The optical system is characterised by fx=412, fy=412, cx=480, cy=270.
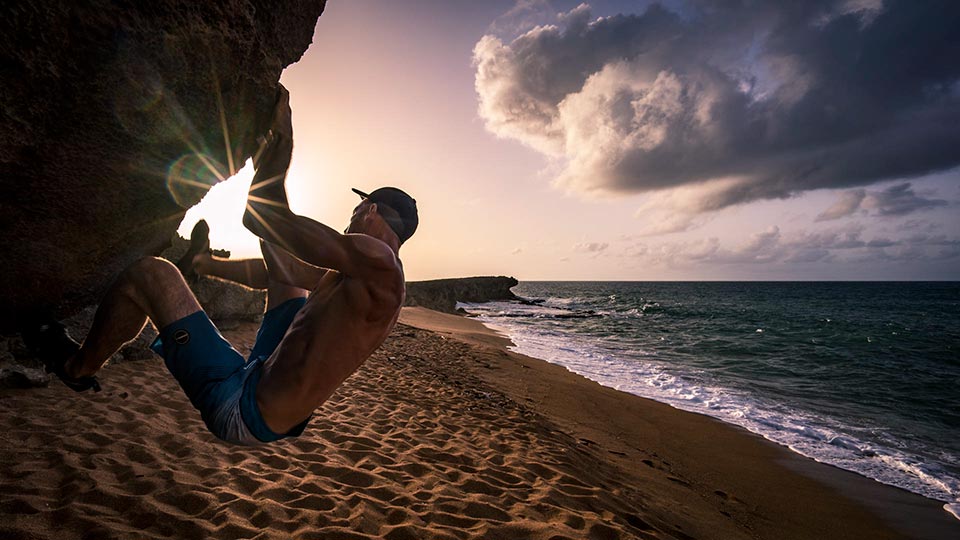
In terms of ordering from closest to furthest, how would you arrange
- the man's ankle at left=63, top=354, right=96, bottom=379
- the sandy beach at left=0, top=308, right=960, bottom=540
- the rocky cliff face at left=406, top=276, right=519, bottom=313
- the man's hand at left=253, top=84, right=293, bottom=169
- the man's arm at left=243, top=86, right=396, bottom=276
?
the man's arm at left=243, top=86, right=396, bottom=276, the man's hand at left=253, top=84, right=293, bottom=169, the man's ankle at left=63, top=354, right=96, bottom=379, the sandy beach at left=0, top=308, right=960, bottom=540, the rocky cliff face at left=406, top=276, right=519, bottom=313

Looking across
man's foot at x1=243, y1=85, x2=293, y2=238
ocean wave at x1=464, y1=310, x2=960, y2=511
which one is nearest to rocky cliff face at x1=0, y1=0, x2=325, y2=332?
man's foot at x1=243, y1=85, x2=293, y2=238

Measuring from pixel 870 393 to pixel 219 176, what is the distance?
14980 millimetres

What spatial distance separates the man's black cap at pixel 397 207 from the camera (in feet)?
8.18

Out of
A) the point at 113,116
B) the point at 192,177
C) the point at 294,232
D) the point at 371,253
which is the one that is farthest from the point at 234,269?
the point at 371,253

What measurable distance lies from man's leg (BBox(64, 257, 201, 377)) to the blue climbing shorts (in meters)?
0.08

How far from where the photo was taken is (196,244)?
2.83 m

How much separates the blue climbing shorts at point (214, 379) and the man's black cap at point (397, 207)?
1.07m

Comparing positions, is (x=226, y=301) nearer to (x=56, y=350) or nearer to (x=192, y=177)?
(x=192, y=177)

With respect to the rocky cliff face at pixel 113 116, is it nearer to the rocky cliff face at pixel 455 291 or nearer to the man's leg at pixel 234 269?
the man's leg at pixel 234 269

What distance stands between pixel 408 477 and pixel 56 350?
8.81 ft

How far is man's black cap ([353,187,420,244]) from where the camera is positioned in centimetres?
249

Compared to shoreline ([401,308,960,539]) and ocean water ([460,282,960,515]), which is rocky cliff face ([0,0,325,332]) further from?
ocean water ([460,282,960,515])

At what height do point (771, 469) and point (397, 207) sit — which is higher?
point (397, 207)

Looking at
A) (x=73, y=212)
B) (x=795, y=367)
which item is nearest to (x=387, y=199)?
(x=73, y=212)
